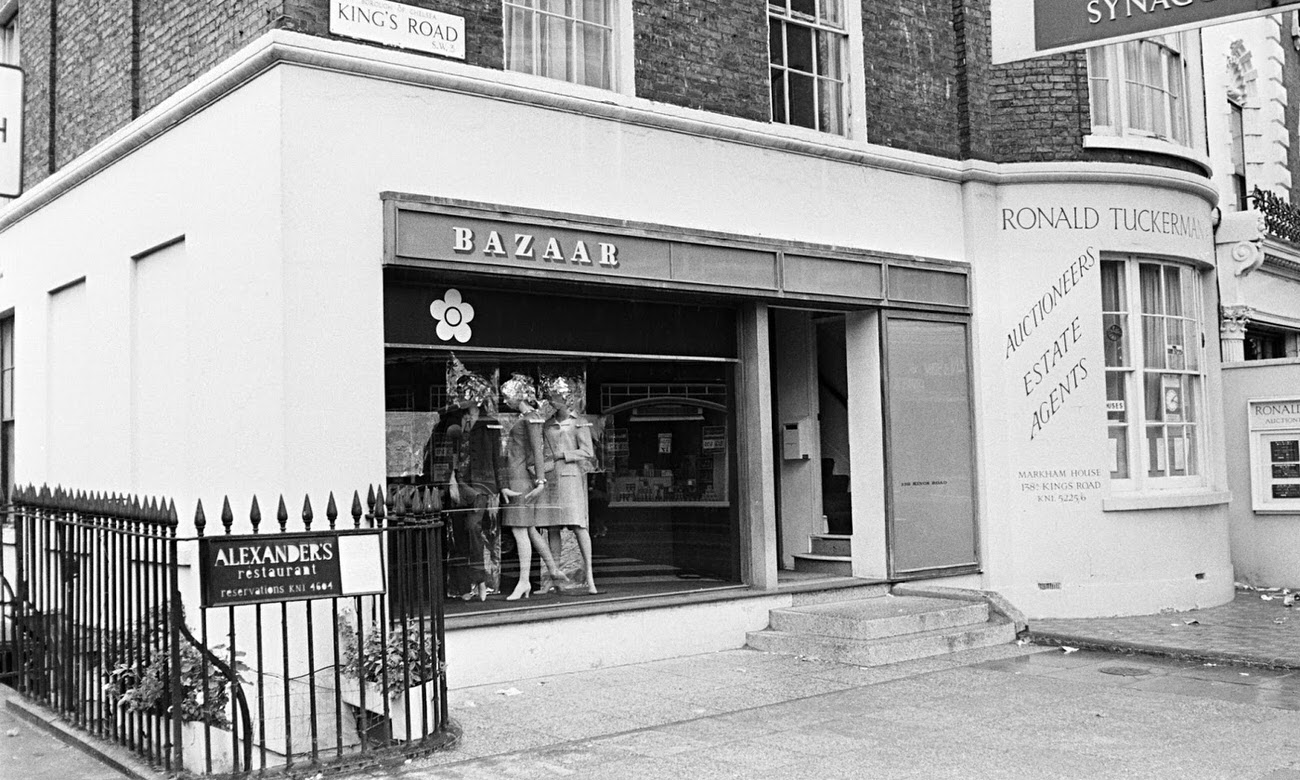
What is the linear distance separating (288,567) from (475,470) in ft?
10.4

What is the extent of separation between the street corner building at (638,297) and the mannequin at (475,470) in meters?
0.03

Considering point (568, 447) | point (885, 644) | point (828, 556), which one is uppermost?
point (568, 447)

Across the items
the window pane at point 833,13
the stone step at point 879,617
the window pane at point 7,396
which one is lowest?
the stone step at point 879,617

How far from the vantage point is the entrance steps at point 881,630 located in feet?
33.3

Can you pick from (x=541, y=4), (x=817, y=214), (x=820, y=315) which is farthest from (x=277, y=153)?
(x=820, y=315)

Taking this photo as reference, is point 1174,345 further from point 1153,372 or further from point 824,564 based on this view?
point 824,564

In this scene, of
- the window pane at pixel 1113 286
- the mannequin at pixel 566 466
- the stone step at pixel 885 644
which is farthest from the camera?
the window pane at pixel 1113 286

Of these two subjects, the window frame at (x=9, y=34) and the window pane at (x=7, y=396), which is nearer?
the window pane at (x=7, y=396)

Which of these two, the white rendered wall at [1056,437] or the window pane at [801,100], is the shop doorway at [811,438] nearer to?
the white rendered wall at [1056,437]

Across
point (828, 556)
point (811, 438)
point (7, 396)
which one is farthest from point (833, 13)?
point (7, 396)

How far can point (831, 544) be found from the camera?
41.3ft

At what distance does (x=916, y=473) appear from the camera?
475 inches

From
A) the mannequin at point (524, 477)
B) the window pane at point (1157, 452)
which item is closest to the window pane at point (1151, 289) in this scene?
the window pane at point (1157, 452)

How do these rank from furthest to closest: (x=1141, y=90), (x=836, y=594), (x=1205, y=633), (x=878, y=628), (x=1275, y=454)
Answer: (x=1275, y=454) < (x=1141, y=90) < (x=836, y=594) < (x=1205, y=633) < (x=878, y=628)
